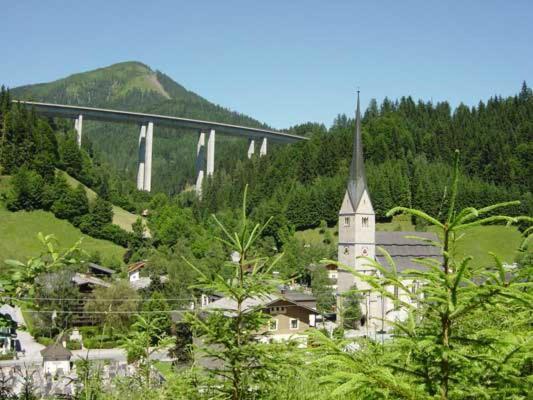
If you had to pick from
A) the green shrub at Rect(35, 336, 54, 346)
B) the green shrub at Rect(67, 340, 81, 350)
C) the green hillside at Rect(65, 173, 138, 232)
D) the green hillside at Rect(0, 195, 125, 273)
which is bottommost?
the green shrub at Rect(35, 336, 54, 346)

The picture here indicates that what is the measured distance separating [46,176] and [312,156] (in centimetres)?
4500

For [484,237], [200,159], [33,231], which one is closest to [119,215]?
[33,231]

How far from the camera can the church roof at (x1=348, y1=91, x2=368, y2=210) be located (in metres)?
50.8

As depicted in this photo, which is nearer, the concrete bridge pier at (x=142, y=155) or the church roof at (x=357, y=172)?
the church roof at (x=357, y=172)

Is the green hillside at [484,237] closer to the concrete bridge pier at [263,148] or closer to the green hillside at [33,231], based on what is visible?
the green hillside at [33,231]

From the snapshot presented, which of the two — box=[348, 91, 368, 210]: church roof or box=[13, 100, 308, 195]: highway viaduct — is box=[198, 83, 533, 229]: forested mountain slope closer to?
box=[13, 100, 308, 195]: highway viaduct

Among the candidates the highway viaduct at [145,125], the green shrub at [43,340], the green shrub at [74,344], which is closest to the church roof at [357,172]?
the green shrub at [74,344]

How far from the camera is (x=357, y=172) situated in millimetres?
51188

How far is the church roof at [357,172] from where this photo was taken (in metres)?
50.8

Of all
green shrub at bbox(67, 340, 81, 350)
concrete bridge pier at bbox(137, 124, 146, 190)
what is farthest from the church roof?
concrete bridge pier at bbox(137, 124, 146, 190)

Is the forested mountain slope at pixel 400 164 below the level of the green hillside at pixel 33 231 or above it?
above

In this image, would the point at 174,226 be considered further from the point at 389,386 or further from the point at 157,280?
the point at 389,386

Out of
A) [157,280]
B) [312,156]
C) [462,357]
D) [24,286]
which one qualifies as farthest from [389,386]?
[312,156]

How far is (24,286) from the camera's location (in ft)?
15.4
